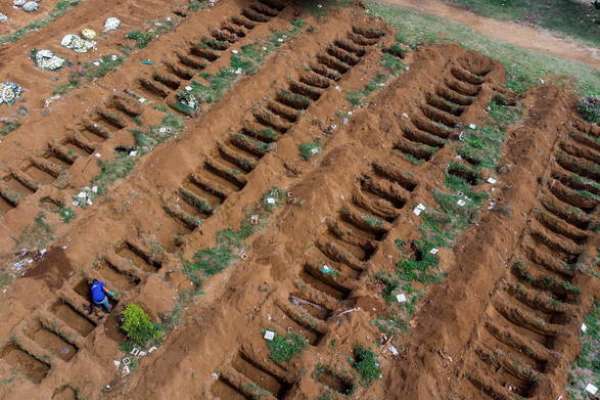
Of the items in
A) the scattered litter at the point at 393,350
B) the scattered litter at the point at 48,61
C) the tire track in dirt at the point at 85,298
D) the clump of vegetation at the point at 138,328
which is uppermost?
the scattered litter at the point at 48,61

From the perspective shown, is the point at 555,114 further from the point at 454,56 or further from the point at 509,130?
the point at 454,56

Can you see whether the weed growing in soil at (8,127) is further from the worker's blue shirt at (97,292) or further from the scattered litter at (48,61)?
the worker's blue shirt at (97,292)

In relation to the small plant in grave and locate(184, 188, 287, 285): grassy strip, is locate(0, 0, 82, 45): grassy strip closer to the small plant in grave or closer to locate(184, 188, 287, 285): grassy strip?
the small plant in grave

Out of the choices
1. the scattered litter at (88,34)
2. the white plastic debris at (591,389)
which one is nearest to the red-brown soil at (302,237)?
the white plastic debris at (591,389)

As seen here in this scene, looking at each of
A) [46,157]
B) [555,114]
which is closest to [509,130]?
[555,114]

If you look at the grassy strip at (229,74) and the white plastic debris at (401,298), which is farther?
the grassy strip at (229,74)

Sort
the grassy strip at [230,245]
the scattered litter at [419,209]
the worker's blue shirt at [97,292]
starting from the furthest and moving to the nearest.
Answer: the scattered litter at [419,209] → the grassy strip at [230,245] → the worker's blue shirt at [97,292]
